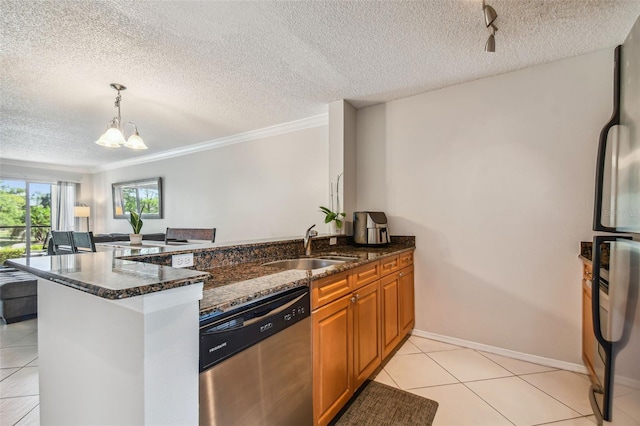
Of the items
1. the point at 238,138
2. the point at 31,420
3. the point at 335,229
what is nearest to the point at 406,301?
the point at 335,229

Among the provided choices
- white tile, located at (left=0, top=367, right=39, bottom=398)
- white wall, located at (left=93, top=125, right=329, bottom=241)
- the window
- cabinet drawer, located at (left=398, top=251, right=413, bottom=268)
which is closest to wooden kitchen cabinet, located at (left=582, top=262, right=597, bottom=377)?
cabinet drawer, located at (left=398, top=251, right=413, bottom=268)

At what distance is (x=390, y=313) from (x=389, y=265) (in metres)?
0.38

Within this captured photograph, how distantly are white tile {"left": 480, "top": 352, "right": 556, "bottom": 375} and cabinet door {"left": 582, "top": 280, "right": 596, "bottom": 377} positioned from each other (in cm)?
28

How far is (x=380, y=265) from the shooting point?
2041 mm

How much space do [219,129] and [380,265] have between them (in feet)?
9.71

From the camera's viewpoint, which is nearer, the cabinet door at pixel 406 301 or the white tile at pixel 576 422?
the white tile at pixel 576 422

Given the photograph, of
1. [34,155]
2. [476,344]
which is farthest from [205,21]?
[34,155]

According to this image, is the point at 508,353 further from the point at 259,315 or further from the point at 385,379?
the point at 259,315

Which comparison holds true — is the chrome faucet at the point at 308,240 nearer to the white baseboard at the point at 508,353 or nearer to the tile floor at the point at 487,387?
the tile floor at the point at 487,387

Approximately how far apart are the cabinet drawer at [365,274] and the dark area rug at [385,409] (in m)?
0.72

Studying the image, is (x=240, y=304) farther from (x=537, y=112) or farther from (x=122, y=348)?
(x=537, y=112)

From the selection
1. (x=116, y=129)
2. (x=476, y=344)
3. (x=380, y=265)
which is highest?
(x=116, y=129)

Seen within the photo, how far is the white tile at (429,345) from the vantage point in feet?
7.88

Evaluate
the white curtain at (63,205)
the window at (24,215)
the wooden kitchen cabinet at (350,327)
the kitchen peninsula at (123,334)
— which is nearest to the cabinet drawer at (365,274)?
the wooden kitchen cabinet at (350,327)
